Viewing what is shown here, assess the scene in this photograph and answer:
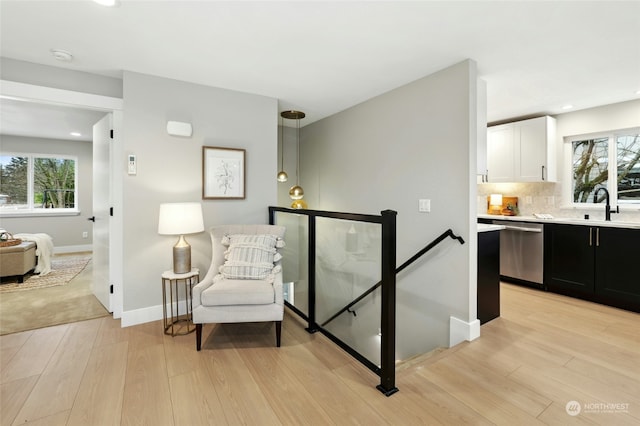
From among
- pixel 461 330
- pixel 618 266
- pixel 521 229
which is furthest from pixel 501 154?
pixel 461 330

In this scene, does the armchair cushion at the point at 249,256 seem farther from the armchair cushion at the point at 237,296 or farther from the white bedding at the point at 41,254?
the white bedding at the point at 41,254

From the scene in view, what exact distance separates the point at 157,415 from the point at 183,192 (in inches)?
83.2

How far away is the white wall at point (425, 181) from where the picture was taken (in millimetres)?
2693

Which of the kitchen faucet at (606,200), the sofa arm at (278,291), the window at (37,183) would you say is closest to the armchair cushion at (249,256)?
the sofa arm at (278,291)

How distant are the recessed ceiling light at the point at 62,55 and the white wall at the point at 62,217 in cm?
504

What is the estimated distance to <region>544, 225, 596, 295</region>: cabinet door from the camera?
359 centimetres

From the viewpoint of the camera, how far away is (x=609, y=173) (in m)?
Answer: 4.00

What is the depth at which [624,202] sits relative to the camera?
12.7 feet

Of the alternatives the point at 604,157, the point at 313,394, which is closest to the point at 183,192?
the point at 313,394

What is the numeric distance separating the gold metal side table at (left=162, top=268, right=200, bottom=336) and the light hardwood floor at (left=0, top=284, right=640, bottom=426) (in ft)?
0.45

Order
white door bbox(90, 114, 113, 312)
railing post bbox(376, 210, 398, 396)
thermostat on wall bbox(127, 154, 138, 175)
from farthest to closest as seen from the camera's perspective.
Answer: white door bbox(90, 114, 113, 312) → thermostat on wall bbox(127, 154, 138, 175) → railing post bbox(376, 210, 398, 396)

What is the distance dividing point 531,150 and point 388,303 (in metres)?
3.79

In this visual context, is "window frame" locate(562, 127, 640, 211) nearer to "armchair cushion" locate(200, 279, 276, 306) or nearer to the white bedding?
"armchair cushion" locate(200, 279, 276, 306)

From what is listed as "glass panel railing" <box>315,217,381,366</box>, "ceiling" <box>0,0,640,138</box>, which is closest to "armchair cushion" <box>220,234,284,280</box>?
"glass panel railing" <box>315,217,381,366</box>
